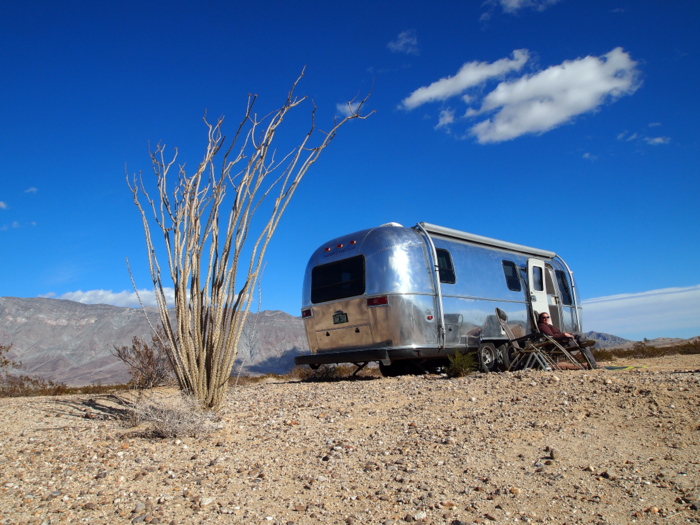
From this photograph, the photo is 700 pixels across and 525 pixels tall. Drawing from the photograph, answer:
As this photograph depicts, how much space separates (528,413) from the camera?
4.85 meters

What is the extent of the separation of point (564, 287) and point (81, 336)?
6635 cm

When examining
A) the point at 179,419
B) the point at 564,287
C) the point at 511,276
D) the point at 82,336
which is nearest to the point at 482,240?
the point at 511,276

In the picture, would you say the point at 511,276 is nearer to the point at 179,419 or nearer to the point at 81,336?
the point at 179,419

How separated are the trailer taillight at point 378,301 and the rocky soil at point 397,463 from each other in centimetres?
297

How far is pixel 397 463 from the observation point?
3.79 meters

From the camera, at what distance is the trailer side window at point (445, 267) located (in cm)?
970

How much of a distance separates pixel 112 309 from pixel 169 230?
74.1 m

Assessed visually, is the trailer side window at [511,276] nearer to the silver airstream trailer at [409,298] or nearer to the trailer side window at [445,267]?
the silver airstream trailer at [409,298]

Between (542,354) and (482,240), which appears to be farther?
(482,240)

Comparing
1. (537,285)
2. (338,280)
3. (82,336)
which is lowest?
(537,285)

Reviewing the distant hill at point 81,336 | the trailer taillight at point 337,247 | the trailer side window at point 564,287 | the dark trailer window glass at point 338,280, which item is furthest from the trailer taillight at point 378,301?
the distant hill at point 81,336

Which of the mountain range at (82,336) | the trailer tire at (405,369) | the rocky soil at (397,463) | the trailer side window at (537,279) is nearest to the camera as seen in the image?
the rocky soil at (397,463)

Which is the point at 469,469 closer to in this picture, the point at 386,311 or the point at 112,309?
the point at 386,311

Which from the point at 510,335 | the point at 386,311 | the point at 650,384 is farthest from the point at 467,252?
the point at 650,384
